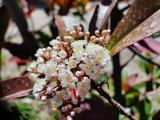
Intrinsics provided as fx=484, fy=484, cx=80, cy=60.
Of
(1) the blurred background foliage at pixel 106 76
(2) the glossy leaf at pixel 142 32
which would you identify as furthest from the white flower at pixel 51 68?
(1) the blurred background foliage at pixel 106 76

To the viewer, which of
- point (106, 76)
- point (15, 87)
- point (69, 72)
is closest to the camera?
point (69, 72)

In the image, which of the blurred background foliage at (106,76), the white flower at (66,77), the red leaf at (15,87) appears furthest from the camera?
the blurred background foliage at (106,76)

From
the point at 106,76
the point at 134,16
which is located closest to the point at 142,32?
→ the point at 134,16

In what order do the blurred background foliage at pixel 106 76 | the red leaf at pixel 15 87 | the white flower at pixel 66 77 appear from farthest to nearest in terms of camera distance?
the blurred background foliage at pixel 106 76 < the red leaf at pixel 15 87 < the white flower at pixel 66 77

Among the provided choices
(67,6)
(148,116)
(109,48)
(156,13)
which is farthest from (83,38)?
(67,6)

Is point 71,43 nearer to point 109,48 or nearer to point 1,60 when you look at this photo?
point 109,48

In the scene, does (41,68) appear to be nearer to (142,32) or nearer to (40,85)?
(40,85)

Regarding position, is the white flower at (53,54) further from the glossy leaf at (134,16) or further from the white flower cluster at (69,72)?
the glossy leaf at (134,16)

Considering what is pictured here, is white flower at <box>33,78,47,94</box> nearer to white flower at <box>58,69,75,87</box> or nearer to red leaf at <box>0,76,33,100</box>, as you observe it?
white flower at <box>58,69,75,87</box>

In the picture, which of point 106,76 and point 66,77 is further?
point 106,76

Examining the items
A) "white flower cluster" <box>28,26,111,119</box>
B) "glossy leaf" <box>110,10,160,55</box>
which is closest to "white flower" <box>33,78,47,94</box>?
"white flower cluster" <box>28,26,111,119</box>
